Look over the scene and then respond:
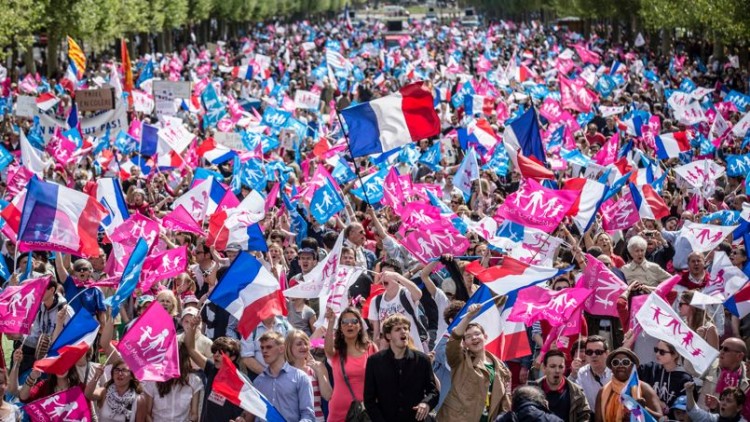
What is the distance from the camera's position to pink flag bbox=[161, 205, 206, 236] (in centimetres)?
1404

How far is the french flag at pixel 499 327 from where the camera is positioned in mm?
9805

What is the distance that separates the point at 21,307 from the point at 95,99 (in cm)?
1532

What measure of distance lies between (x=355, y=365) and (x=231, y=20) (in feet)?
274

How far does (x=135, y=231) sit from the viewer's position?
44.4 feet

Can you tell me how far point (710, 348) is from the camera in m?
9.62

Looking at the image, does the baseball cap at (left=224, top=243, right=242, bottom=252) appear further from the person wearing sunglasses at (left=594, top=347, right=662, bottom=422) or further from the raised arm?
the person wearing sunglasses at (left=594, top=347, right=662, bottom=422)

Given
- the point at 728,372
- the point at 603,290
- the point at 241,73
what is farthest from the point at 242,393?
the point at 241,73

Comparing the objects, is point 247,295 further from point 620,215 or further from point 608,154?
point 608,154

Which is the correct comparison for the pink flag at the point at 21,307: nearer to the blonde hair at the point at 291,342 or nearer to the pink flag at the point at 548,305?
the blonde hair at the point at 291,342

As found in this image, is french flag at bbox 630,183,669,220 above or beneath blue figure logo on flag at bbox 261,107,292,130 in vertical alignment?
above

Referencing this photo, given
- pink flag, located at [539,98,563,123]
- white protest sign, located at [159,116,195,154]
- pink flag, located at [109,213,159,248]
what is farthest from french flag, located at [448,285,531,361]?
pink flag, located at [539,98,563,123]

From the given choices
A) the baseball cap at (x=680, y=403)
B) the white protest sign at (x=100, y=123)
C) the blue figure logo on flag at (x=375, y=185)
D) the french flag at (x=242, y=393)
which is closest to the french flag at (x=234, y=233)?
the blue figure logo on flag at (x=375, y=185)

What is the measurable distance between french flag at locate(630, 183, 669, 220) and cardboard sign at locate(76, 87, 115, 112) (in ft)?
39.1

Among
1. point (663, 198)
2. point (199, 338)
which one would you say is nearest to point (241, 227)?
point (199, 338)
